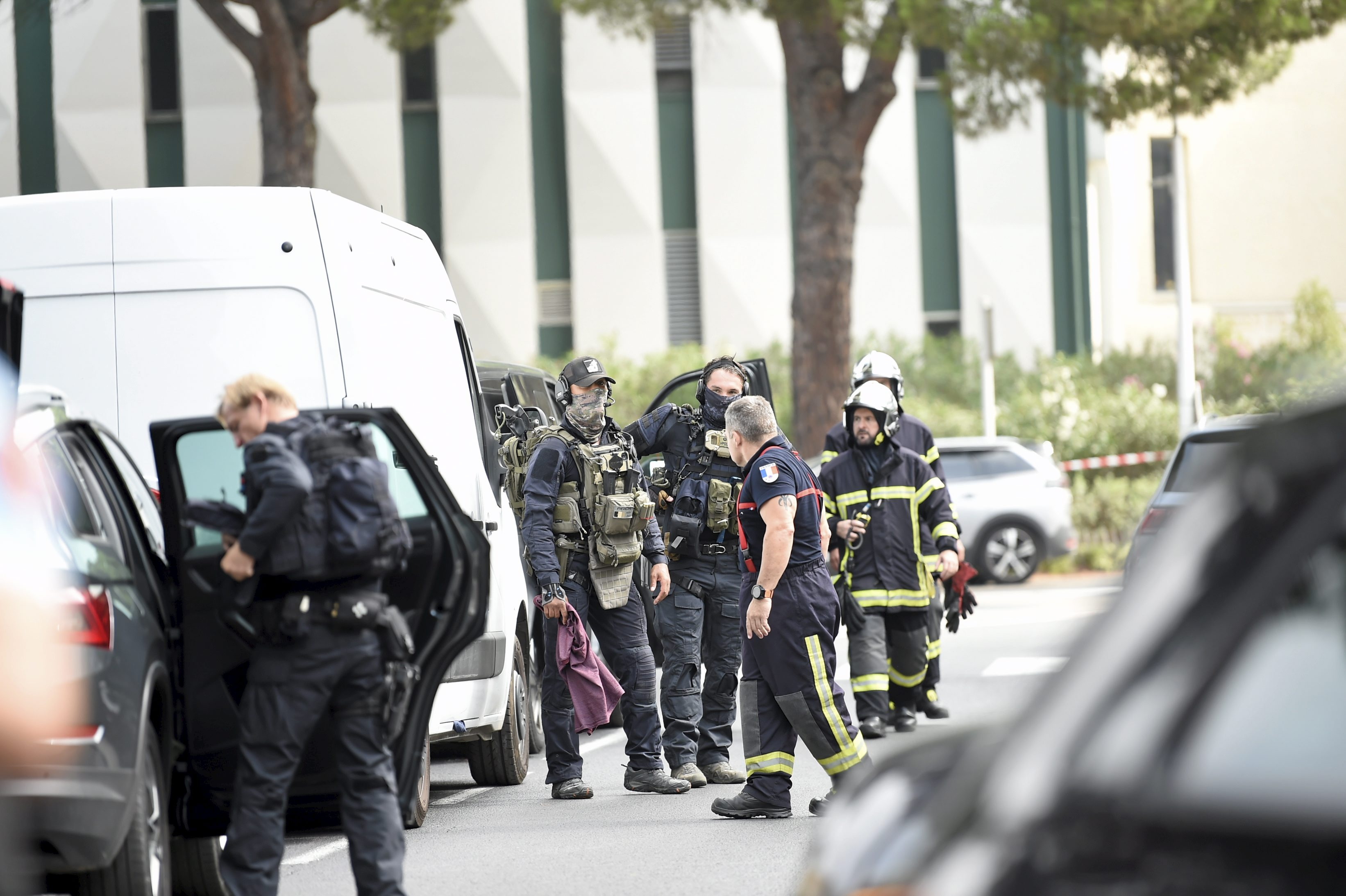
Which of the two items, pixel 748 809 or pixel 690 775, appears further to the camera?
pixel 690 775

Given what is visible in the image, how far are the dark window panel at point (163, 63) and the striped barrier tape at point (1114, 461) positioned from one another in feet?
47.3

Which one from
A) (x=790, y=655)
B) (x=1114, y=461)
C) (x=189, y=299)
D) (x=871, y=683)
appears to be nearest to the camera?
(x=189, y=299)

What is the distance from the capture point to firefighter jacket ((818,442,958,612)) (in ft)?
32.6

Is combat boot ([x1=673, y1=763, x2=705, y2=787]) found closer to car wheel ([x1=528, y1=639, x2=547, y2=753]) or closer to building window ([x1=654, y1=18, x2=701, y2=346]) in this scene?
car wheel ([x1=528, y1=639, x2=547, y2=753])

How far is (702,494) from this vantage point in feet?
29.3

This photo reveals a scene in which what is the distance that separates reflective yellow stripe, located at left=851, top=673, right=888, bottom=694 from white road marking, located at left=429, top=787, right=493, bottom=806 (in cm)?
209

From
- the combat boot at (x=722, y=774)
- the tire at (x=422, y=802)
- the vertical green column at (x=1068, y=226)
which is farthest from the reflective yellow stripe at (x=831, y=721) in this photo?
the vertical green column at (x=1068, y=226)

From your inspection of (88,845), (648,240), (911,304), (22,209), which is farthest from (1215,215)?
(88,845)

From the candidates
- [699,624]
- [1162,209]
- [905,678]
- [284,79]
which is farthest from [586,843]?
[1162,209]

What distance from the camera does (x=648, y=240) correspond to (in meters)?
27.7

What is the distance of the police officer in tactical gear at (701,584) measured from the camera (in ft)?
29.2

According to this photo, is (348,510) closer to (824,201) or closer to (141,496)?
(141,496)

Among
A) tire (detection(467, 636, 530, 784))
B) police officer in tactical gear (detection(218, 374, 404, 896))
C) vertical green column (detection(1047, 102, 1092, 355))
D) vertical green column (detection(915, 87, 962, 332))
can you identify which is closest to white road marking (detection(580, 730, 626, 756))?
tire (detection(467, 636, 530, 784))

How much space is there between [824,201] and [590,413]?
1246 cm
